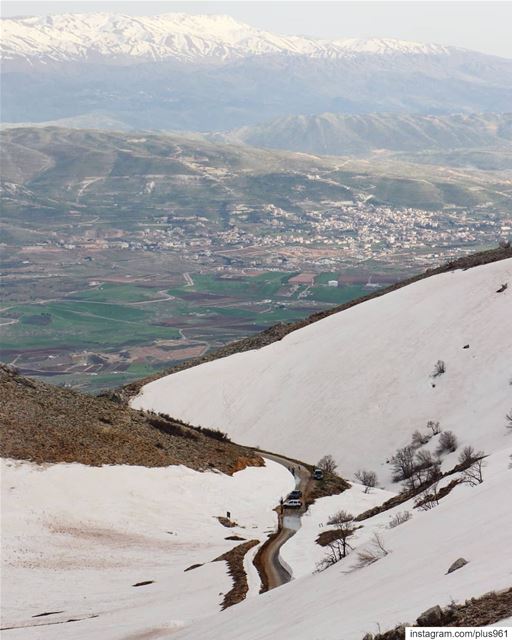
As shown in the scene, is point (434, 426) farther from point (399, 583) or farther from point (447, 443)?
point (399, 583)

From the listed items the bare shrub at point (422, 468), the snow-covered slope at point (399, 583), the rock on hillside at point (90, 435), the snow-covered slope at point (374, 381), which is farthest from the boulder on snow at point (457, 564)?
the snow-covered slope at point (374, 381)

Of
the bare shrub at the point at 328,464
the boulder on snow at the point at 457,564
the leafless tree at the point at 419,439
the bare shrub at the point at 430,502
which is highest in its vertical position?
the bare shrub at the point at 328,464

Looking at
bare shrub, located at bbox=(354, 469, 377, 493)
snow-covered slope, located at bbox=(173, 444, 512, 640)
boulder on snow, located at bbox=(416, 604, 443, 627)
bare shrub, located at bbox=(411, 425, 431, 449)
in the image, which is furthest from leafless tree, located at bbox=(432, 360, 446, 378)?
boulder on snow, located at bbox=(416, 604, 443, 627)

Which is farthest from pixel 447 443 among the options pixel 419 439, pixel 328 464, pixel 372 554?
pixel 372 554

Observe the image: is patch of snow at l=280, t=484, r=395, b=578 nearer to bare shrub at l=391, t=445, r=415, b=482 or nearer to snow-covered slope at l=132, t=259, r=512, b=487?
bare shrub at l=391, t=445, r=415, b=482

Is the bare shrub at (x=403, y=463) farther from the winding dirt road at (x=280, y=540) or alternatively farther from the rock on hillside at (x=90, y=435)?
the rock on hillside at (x=90, y=435)
